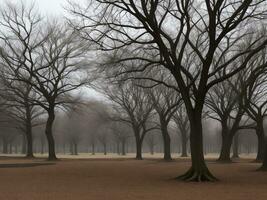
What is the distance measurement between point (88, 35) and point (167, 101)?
23818 millimetres

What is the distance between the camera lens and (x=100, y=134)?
92688mm

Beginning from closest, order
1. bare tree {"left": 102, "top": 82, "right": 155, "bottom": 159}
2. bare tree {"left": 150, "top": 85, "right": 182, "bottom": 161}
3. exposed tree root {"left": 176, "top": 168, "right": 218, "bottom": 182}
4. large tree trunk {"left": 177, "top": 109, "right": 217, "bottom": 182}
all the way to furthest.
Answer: exposed tree root {"left": 176, "top": 168, "right": 218, "bottom": 182} → large tree trunk {"left": 177, "top": 109, "right": 217, "bottom": 182} → bare tree {"left": 150, "top": 85, "right": 182, "bottom": 161} → bare tree {"left": 102, "top": 82, "right": 155, "bottom": 159}

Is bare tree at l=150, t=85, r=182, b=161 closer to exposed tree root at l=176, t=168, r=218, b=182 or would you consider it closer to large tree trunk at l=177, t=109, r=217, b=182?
large tree trunk at l=177, t=109, r=217, b=182

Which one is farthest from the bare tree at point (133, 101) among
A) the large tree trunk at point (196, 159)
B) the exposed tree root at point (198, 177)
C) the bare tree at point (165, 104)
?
the exposed tree root at point (198, 177)

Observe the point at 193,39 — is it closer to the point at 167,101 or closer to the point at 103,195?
the point at 167,101

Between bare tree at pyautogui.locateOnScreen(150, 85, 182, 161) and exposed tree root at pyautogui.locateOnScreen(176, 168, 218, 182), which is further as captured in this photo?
bare tree at pyautogui.locateOnScreen(150, 85, 182, 161)

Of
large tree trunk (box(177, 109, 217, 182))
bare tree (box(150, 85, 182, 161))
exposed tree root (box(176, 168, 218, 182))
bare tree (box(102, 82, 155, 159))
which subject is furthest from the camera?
bare tree (box(102, 82, 155, 159))

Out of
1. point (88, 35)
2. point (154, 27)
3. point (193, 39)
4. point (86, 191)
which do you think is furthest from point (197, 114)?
point (193, 39)

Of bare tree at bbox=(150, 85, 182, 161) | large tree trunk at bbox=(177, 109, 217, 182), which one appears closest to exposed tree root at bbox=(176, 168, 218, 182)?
large tree trunk at bbox=(177, 109, 217, 182)

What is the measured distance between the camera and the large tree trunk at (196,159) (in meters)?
21.6

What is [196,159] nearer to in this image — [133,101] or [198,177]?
[198,177]

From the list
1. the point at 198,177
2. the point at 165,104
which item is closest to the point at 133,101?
the point at 165,104

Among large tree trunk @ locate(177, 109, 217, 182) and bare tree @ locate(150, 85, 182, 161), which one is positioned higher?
bare tree @ locate(150, 85, 182, 161)

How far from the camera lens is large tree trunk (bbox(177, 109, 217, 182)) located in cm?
2157
